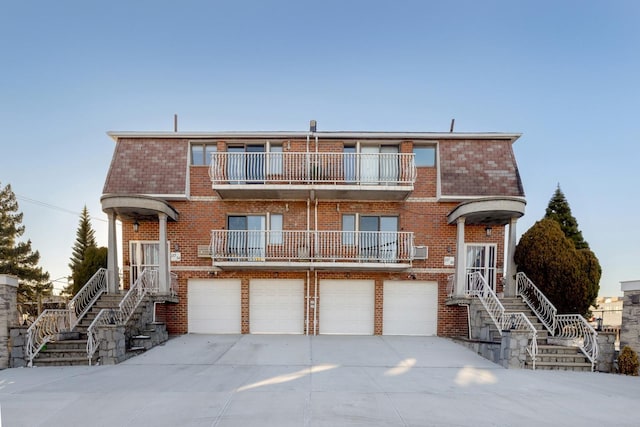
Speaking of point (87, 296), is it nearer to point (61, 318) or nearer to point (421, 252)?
point (61, 318)

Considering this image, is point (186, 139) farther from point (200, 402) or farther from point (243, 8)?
point (200, 402)

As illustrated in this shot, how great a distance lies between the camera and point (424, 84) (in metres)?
14.5

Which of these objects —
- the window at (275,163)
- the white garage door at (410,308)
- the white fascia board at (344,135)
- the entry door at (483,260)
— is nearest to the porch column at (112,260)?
the white fascia board at (344,135)

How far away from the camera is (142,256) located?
38.3ft

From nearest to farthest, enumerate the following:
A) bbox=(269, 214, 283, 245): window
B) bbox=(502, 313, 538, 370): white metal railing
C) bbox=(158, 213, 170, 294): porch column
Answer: bbox=(502, 313, 538, 370): white metal railing
bbox=(158, 213, 170, 294): porch column
bbox=(269, 214, 283, 245): window

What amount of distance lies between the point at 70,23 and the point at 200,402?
46.9 ft

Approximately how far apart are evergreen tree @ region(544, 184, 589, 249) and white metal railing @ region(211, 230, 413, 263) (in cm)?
1307

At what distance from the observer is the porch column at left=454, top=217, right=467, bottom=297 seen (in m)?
10.6

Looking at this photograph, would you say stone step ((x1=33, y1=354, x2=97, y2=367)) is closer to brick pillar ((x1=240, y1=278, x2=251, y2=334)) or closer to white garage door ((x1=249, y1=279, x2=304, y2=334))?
brick pillar ((x1=240, y1=278, x2=251, y2=334))

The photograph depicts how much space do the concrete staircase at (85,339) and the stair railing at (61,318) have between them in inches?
5.7

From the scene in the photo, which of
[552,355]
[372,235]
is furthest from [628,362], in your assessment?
[372,235]

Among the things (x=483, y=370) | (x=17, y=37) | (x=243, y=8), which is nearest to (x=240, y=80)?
(x=243, y=8)

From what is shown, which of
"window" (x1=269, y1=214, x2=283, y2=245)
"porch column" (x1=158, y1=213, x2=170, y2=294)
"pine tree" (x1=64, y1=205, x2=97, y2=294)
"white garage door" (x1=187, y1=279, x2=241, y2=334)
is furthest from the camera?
"pine tree" (x1=64, y1=205, x2=97, y2=294)

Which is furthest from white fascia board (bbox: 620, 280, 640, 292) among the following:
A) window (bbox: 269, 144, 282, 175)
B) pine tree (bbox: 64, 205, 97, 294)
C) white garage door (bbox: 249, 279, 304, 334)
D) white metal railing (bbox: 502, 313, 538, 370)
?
pine tree (bbox: 64, 205, 97, 294)
